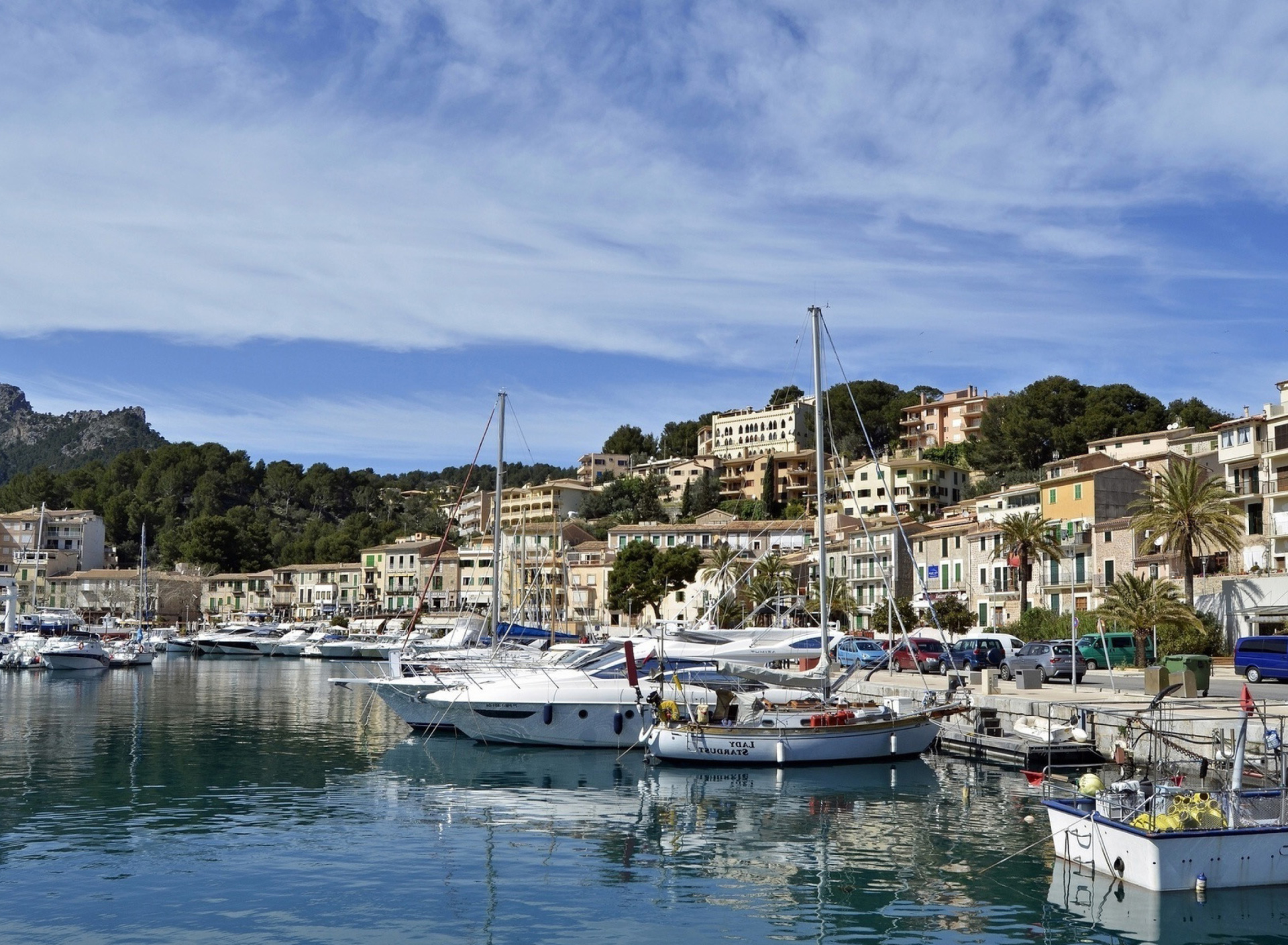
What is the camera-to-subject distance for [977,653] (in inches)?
2180

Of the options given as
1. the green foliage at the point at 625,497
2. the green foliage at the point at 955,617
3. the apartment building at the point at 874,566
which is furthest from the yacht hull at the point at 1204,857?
the green foliage at the point at 625,497

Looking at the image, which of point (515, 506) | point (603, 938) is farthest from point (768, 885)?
point (515, 506)

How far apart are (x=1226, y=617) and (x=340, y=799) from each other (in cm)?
4356

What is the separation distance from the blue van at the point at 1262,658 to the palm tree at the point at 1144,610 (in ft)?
22.3

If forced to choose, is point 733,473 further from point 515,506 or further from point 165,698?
point 165,698

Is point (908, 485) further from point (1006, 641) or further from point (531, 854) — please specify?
point (531, 854)

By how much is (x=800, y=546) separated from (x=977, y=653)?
64570 mm

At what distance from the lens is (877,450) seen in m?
176

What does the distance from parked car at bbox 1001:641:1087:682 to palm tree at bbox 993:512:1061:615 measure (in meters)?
19.4

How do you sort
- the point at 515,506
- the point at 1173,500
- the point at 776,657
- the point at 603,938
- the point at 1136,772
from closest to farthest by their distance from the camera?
the point at 603,938 < the point at 1136,772 < the point at 776,657 < the point at 1173,500 < the point at 515,506

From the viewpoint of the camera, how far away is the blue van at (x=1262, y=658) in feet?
142

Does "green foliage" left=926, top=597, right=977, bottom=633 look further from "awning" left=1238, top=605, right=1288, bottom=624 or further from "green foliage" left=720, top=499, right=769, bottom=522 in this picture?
"green foliage" left=720, top=499, right=769, bottom=522

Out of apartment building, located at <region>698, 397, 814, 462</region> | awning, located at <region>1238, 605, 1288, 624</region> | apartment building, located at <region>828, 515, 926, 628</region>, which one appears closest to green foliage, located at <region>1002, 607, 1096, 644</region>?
awning, located at <region>1238, 605, 1288, 624</region>

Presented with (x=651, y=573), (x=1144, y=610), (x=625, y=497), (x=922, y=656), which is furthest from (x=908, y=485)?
(x=922, y=656)
